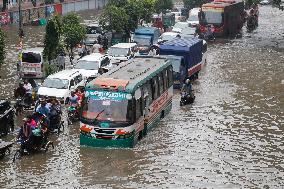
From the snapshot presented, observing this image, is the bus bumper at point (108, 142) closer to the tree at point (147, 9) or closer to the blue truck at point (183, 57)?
the blue truck at point (183, 57)

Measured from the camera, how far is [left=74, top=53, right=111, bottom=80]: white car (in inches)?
1465

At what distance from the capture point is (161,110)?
29484 mm

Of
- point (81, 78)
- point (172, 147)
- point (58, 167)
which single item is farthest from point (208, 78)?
point (58, 167)

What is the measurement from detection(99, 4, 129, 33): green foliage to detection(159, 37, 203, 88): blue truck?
470 inches

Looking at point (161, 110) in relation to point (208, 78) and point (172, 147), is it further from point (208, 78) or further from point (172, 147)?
point (208, 78)

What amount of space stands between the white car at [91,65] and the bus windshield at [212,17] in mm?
20509

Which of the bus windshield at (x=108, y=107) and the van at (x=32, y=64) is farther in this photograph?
the van at (x=32, y=64)

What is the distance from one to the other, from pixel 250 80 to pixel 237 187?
764 inches

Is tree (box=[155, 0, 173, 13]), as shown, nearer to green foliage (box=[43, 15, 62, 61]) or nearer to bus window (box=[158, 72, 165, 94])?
green foliage (box=[43, 15, 62, 61])

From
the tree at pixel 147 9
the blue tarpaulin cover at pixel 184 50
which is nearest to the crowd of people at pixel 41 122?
the blue tarpaulin cover at pixel 184 50

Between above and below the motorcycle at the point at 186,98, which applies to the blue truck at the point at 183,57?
above

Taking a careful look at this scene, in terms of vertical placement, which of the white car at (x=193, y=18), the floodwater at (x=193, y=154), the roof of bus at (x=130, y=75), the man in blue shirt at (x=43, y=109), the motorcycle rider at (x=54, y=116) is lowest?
the floodwater at (x=193, y=154)

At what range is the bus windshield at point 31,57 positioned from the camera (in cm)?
3747

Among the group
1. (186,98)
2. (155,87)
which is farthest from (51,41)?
(155,87)
